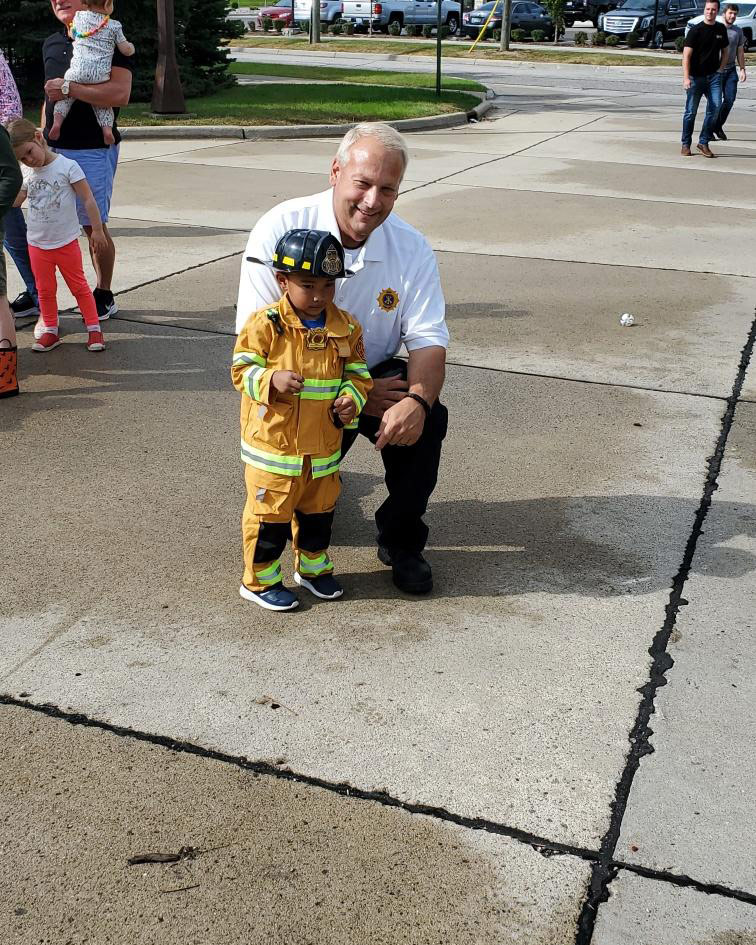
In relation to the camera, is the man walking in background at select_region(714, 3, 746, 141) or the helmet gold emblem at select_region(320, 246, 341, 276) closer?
the helmet gold emblem at select_region(320, 246, 341, 276)

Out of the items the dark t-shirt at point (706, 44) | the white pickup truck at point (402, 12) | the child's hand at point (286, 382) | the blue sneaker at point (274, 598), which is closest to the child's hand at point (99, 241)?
the blue sneaker at point (274, 598)

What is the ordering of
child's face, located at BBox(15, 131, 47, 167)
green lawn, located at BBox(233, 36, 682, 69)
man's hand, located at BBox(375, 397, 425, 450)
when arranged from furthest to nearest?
green lawn, located at BBox(233, 36, 682, 69), child's face, located at BBox(15, 131, 47, 167), man's hand, located at BBox(375, 397, 425, 450)

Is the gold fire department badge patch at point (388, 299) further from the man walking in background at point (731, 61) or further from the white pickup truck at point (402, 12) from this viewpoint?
the white pickup truck at point (402, 12)

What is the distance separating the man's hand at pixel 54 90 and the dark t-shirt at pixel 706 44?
962cm

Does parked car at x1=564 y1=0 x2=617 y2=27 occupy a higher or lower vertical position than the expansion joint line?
lower

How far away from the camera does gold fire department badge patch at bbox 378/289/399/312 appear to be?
353 centimetres

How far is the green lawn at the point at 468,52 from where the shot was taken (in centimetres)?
3030

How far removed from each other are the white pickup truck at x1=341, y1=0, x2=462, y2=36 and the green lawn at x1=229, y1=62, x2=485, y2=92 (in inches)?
720

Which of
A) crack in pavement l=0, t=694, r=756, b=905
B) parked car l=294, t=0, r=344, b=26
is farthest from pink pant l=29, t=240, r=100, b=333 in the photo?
parked car l=294, t=0, r=344, b=26

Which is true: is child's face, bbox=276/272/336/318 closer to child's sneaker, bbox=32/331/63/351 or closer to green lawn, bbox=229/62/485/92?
child's sneaker, bbox=32/331/63/351

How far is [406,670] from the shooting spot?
3.12 meters

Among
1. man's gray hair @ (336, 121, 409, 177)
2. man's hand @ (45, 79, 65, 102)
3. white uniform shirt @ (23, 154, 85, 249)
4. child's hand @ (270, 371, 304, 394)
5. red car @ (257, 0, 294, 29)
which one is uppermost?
man's gray hair @ (336, 121, 409, 177)

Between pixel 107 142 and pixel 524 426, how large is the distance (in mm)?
3163

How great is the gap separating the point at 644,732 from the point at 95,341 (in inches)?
155
